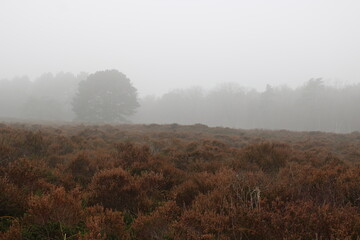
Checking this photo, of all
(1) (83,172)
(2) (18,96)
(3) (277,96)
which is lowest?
(1) (83,172)

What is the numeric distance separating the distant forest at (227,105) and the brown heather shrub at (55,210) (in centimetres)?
4602

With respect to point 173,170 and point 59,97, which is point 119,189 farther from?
point 59,97

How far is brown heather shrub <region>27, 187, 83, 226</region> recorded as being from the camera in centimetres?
248

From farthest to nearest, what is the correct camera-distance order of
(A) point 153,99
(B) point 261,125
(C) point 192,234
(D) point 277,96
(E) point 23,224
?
(A) point 153,99 < (D) point 277,96 < (B) point 261,125 < (E) point 23,224 < (C) point 192,234

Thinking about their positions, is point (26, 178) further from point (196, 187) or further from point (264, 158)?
point (264, 158)

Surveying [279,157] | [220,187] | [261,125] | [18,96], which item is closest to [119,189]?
[220,187]

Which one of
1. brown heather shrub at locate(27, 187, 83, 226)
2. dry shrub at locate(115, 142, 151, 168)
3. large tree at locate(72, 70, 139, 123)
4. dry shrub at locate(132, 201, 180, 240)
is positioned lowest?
dry shrub at locate(132, 201, 180, 240)

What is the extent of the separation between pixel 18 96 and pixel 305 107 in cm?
6935

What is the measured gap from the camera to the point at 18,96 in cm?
5562

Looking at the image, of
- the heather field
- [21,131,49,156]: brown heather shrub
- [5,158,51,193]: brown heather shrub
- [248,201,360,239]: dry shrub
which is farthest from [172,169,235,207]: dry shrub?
[21,131,49,156]: brown heather shrub

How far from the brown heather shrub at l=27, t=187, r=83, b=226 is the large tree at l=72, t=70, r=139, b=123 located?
3688 centimetres

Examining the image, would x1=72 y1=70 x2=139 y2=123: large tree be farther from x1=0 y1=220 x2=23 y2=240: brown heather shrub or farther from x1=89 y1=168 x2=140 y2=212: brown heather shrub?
x1=0 y1=220 x2=23 y2=240: brown heather shrub

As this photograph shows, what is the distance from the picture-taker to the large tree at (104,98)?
37756mm

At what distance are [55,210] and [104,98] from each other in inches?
1532
